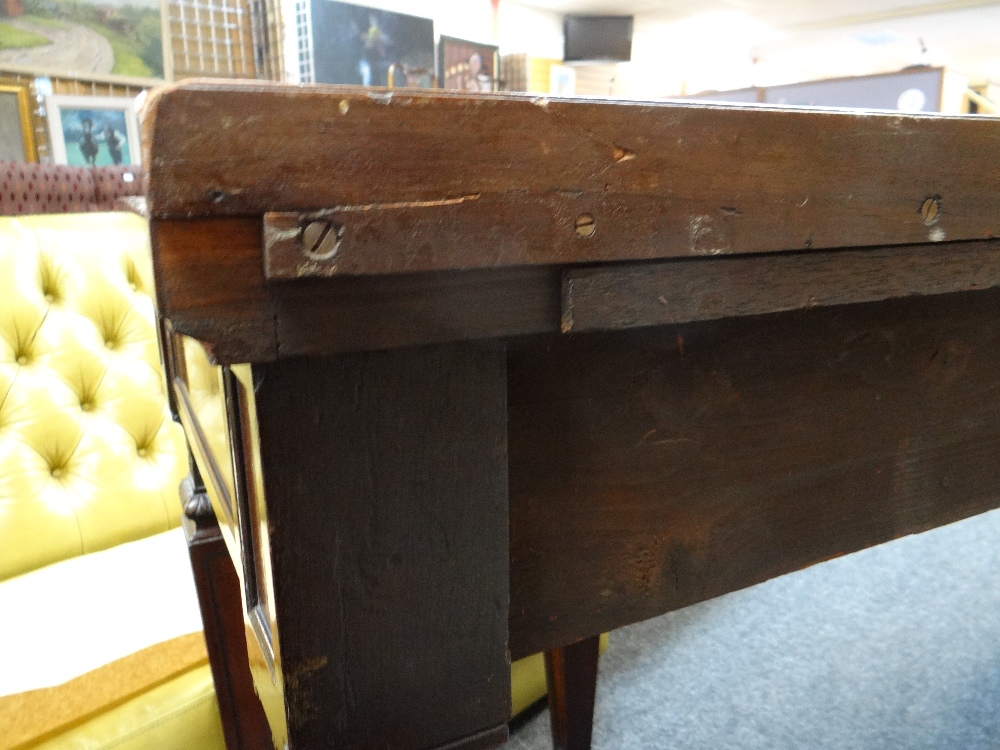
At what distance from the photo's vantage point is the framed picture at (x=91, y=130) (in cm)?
151

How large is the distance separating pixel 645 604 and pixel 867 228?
20 centimetres

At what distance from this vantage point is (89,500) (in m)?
1.18

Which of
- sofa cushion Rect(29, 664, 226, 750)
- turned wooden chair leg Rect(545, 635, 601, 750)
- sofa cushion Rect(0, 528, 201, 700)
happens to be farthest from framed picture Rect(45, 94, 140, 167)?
turned wooden chair leg Rect(545, 635, 601, 750)

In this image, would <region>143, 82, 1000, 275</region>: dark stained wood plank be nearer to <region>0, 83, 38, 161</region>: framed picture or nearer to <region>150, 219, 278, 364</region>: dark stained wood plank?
<region>150, 219, 278, 364</region>: dark stained wood plank

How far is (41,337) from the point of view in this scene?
119cm

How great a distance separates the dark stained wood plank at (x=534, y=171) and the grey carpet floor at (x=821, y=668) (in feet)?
3.72

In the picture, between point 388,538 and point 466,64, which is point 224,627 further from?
point 466,64

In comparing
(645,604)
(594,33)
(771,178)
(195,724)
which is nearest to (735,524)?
(645,604)

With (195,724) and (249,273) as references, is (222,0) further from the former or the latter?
(249,273)

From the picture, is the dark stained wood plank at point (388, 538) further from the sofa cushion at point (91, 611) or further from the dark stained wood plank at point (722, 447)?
the sofa cushion at point (91, 611)

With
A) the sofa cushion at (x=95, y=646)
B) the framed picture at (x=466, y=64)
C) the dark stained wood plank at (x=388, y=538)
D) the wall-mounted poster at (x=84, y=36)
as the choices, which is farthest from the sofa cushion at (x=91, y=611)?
the framed picture at (x=466, y=64)

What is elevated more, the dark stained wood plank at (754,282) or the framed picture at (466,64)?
the framed picture at (466,64)

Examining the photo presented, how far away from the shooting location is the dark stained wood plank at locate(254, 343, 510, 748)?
248 mm

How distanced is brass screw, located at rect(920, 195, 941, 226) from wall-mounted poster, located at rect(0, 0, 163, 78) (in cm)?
169
